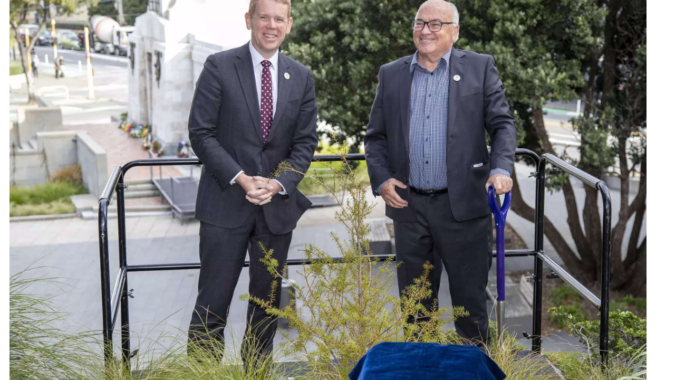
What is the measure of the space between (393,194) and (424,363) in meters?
1.03

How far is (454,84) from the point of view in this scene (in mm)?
2934

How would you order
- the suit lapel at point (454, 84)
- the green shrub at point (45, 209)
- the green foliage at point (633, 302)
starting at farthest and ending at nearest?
the green shrub at point (45, 209)
the green foliage at point (633, 302)
the suit lapel at point (454, 84)

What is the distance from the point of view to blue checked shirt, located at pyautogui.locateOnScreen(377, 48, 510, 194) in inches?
115

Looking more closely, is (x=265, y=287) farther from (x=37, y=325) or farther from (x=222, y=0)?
(x=222, y=0)

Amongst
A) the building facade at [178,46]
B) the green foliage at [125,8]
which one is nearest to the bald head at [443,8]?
the building facade at [178,46]

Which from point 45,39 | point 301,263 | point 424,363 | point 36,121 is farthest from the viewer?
point 45,39

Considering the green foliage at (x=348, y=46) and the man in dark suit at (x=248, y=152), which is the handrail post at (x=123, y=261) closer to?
the man in dark suit at (x=248, y=152)

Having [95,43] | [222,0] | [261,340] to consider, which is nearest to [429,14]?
[261,340]

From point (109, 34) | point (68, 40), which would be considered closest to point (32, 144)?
point (109, 34)

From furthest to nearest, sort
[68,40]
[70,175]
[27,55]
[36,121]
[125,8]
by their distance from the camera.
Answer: [68,40]
[125,8]
[27,55]
[36,121]
[70,175]

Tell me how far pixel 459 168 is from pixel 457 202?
0.43ft

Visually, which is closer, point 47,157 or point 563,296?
point 563,296

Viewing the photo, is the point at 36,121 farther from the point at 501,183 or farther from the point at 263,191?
the point at 501,183

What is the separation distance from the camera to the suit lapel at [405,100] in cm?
296
